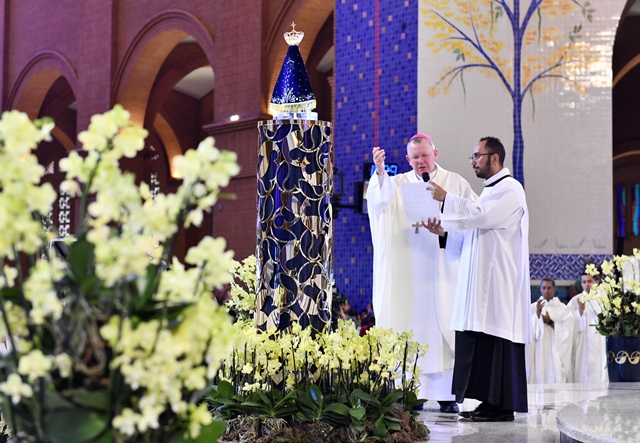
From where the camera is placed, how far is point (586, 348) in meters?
8.96

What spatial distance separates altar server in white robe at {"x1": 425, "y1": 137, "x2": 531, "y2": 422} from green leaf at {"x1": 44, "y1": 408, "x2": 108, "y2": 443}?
3.67 m

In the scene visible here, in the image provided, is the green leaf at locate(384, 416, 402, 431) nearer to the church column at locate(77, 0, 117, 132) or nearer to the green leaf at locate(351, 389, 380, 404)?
the green leaf at locate(351, 389, 380, 404)

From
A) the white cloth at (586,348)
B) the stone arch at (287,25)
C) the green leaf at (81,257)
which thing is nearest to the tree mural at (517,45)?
the white cloth at (586,348)

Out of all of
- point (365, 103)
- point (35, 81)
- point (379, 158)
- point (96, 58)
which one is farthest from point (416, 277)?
point (35, 81)

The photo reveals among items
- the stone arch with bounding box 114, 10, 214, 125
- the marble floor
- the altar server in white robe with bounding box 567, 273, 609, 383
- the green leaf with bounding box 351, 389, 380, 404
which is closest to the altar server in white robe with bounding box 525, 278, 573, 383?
the altar server in white robe with bounding box 567, 273, 609, 383

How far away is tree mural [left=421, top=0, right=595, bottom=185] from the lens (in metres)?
9.34

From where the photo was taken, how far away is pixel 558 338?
29.1ft

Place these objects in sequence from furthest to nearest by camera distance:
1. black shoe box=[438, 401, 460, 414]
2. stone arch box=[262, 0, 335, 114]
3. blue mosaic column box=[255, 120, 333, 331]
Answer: stone arch box=[262, 0, 335, 114] < black shoe box=[438, 401, 460, 414] < blue mosaic column box=[255, 120, 333, 331]

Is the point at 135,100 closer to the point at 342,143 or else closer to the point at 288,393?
the point at 342,143

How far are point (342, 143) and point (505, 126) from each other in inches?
70.0

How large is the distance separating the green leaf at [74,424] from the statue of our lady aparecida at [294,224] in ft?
9.03

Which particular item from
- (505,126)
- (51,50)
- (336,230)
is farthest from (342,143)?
(51,50)

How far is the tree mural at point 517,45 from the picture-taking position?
30.7ft

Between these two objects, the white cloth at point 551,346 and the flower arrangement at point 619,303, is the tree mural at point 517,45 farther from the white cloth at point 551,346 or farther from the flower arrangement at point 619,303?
the flower arrangement at point 619,303
